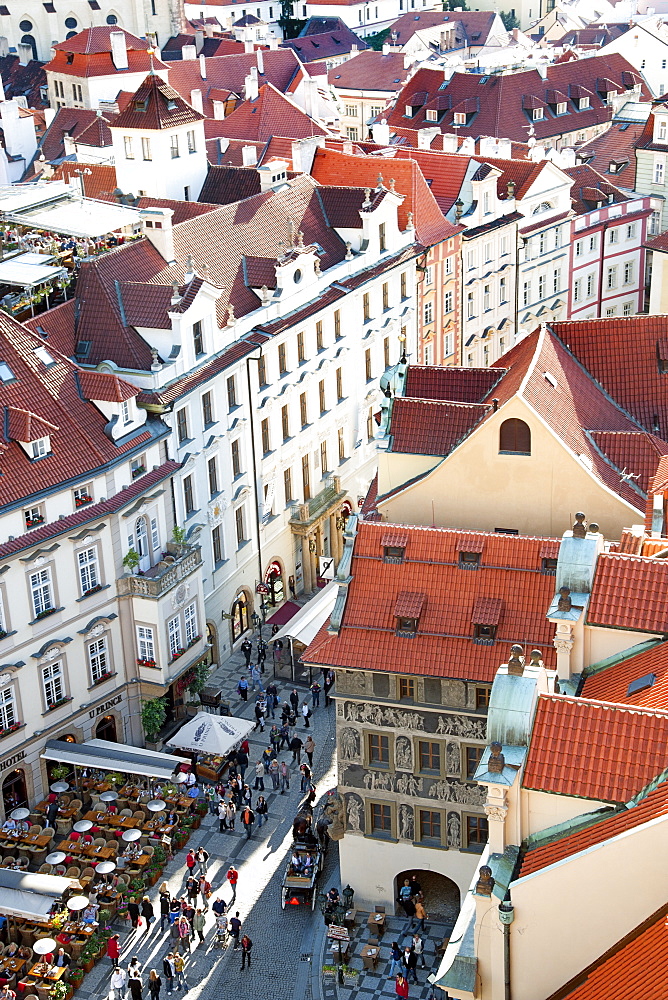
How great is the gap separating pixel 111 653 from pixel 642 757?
34592 mm

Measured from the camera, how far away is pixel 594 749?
33.9 meters

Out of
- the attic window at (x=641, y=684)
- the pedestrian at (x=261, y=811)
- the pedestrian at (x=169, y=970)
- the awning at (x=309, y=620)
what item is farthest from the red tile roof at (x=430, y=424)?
the pedestrian at (x=169, y=970)

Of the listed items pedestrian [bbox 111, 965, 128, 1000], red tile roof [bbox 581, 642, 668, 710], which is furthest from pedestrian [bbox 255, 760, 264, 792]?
red tile roof [bbox 581, 642, 668, 710]

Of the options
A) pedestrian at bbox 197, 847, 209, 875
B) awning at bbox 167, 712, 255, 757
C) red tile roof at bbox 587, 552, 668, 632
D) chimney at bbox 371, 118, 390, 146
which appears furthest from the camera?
chimney at bbox 371, 118, 390, 146

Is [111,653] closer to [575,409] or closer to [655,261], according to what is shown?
[575,409]

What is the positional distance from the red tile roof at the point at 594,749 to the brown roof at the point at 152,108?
193 ft

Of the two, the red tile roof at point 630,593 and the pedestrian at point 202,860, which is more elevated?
the red tile roof at point 630,593

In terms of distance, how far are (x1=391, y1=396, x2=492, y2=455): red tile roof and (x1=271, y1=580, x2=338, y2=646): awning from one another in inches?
523

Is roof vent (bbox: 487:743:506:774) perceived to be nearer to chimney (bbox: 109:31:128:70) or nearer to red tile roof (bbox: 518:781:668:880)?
red tile roof (bbox: 518:781:668:880)

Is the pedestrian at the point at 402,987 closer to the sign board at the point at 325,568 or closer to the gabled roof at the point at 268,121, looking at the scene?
the sign board at the point at 325,568

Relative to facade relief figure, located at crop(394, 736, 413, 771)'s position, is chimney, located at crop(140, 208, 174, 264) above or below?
above

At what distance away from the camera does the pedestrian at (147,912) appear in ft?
178

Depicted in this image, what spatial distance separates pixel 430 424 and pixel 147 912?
20603mm

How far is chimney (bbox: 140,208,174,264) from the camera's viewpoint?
239 feet
